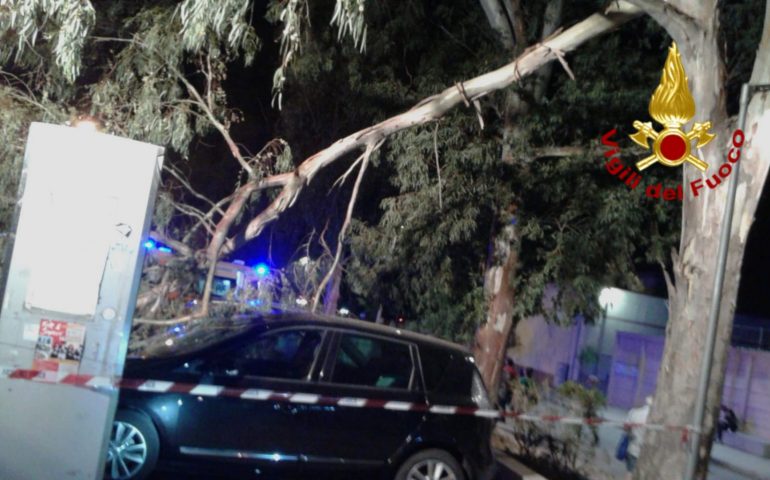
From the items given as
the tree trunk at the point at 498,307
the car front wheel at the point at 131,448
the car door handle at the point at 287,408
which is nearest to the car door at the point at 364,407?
the car door handle at the point at 287,408

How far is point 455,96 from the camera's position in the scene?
10.4 metres

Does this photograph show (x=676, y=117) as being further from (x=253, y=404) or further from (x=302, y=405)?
(x=253, y=404)

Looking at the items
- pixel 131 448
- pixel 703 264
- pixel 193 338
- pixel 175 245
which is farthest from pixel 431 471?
pixel 175 245

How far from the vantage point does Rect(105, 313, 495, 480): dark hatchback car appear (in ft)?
24.0

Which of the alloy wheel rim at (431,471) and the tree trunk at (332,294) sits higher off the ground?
the tree trunk at (332,294)

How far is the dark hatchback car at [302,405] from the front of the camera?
24.0ft

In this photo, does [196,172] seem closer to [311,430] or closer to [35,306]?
[311,430]

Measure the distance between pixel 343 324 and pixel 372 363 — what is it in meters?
0.45

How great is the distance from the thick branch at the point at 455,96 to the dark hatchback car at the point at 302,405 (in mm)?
2475

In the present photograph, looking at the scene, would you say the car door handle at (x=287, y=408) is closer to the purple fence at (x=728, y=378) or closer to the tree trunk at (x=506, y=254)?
the tree trunk at (x=506, y=254)

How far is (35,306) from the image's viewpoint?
19.3 feet

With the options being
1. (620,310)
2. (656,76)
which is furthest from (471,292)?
(620,310)

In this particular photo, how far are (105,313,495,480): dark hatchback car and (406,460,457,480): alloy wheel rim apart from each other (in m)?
0.01

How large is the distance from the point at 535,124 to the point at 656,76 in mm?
1882
